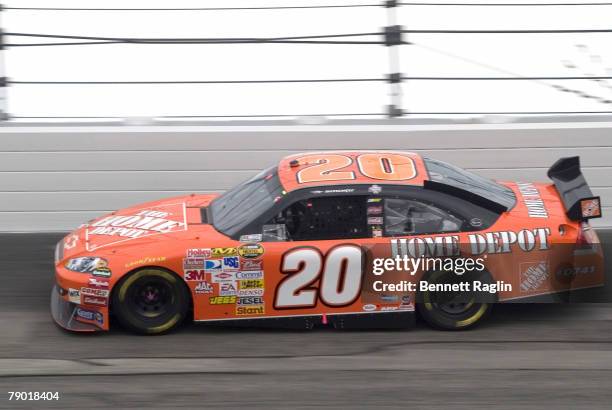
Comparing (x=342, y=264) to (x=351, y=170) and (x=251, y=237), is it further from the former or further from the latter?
(x=351, y=170)

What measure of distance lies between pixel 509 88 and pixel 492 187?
2.45m

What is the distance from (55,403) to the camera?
5.86 metres

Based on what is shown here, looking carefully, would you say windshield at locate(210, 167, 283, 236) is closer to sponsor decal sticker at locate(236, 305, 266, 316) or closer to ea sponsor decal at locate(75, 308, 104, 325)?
sponsor decal sticker at locate(236, 305, 266, 316)

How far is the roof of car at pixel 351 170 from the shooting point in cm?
696

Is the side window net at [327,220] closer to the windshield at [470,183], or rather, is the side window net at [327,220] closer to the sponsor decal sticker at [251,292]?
the sponsor decal sticker at [251,292]

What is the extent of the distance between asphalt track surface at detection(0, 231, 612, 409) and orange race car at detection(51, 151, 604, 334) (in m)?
0.16

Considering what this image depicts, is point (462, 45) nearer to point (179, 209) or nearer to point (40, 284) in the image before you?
point (179, 209)

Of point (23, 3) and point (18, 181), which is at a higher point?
point (23, 3)

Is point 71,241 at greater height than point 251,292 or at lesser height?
greater

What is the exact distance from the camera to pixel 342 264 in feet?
22.1

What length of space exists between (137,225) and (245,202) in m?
0.84

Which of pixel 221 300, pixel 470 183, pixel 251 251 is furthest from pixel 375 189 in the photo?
pixel 221 300

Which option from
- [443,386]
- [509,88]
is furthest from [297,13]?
[443,386]

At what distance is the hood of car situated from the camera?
707 cm
